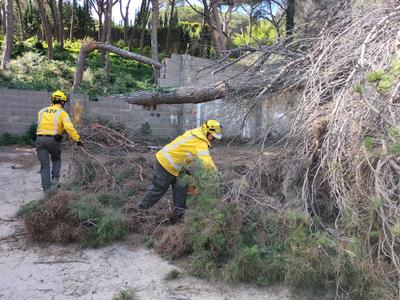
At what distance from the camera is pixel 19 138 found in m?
11.9

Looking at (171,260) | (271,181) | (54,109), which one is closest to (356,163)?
(271,181)

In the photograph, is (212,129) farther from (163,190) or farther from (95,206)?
(95,206)

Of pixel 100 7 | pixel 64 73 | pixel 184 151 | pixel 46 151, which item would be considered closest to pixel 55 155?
pixel 46 151

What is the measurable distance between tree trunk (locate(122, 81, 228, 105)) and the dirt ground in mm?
3415

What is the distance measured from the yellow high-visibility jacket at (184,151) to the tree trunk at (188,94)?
1.98m

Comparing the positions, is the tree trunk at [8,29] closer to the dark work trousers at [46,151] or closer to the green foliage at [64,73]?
the green foliage at [64,73]

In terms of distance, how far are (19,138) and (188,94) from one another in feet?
18.9

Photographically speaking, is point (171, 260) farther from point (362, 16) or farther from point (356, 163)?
point (362, 16)

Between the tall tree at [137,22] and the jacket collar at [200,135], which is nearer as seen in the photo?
the jacket collar at [200,135]

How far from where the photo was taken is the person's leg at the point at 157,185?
5.69 metres

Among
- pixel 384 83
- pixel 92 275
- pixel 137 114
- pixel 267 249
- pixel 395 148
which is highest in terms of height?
pixel 384 83

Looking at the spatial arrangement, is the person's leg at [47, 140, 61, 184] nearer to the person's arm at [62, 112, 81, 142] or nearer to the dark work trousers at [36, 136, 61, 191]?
the dark work trousers at [36, 136, 61, 191]

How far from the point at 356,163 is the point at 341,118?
58 cm

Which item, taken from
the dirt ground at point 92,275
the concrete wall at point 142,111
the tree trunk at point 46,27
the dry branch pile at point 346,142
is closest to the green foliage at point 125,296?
the dirt ground at point 92,275
